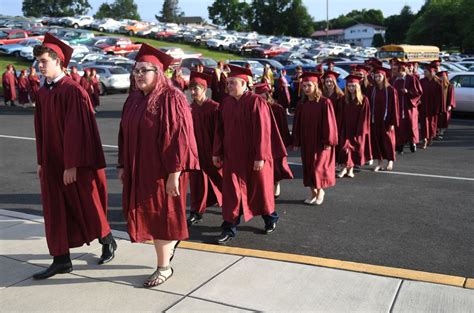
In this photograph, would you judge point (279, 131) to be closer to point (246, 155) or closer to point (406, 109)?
point (246, 155)

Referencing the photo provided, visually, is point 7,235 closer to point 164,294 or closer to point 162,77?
point 164,294

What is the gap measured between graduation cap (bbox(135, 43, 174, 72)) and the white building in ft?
381

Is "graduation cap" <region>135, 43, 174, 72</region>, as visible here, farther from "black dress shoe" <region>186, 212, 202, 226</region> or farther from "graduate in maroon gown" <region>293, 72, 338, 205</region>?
"graduate in maroon gown" <region>293, 72, 338, 205</region>

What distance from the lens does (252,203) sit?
5488 millimetres

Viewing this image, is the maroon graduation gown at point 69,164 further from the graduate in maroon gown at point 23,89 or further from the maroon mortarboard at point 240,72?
the graduate in maroon gown at point 23,89

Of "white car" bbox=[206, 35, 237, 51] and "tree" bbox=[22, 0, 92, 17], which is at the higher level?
"tree" bbox=[22, 0, 92, 17]

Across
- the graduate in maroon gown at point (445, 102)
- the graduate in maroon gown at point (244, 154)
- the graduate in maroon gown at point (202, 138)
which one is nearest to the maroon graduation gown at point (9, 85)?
the graduate in maroon gown at point (445, 102)

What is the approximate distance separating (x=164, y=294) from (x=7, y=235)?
244 centimetres

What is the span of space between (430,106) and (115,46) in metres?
33.7

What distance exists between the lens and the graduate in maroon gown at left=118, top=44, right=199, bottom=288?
4031 millimetres

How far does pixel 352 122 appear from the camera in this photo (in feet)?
27.2

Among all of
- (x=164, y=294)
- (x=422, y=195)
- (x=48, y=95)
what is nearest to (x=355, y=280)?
(x=164, y=294)

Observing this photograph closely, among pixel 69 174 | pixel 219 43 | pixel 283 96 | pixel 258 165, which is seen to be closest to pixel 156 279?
pixel 69 174

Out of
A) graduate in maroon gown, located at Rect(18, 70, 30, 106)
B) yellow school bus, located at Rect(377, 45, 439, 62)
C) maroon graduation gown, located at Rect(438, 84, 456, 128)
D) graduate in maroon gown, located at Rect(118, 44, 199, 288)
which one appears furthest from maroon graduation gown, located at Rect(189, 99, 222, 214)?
yellow school bus, located at Rect(377, 45, 439, 62)
